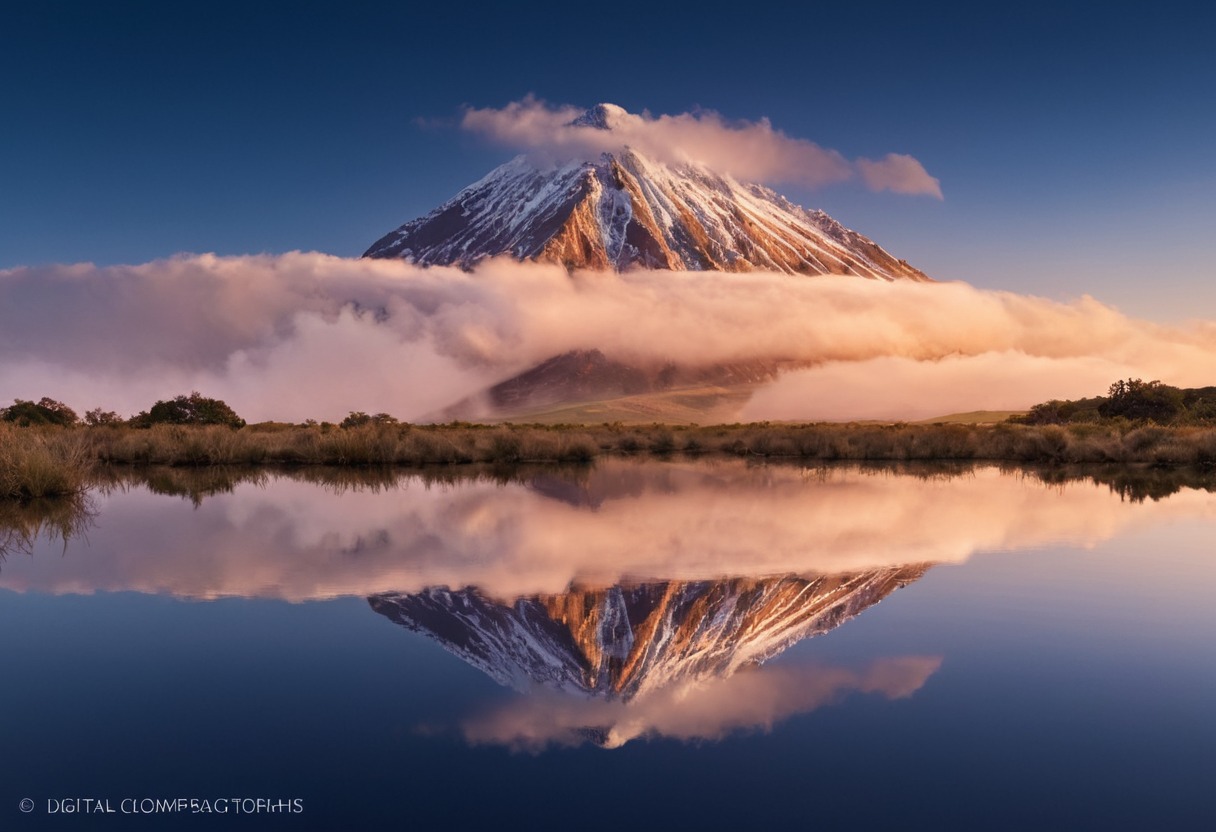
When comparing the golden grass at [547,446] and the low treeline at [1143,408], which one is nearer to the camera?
the golden grass at [547,446]

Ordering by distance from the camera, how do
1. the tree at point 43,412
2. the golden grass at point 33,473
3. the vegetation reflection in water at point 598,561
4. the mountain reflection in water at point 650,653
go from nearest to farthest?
the mountain reflection in water at point 650,653, the vegetation reflection in water at point 598,561, the golden grass at point 33,473, the tree at point 43,412

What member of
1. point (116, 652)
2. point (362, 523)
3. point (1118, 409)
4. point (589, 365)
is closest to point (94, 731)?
point (116, 652)

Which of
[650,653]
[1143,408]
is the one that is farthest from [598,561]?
[1143,408]

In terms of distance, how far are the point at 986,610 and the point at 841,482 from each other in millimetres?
13891

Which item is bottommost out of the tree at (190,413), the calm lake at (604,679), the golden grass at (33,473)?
the calm lake at (604,679)

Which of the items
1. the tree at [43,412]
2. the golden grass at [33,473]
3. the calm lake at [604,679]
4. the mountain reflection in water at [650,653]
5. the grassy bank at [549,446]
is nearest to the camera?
the calm lake at [604,679]

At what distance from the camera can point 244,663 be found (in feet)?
19.6

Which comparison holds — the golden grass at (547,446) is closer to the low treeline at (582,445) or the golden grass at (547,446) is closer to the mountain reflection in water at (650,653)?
the low treeline at (582,445)

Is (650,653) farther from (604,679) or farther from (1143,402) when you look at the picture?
(1143,402)

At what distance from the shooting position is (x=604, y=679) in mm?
5637

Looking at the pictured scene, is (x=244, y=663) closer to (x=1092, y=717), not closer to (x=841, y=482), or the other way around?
(x=1092, y=717)

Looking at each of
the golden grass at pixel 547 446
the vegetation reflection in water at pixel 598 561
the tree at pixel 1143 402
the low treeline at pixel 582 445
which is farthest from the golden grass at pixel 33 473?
the tree at pixel 1143 402

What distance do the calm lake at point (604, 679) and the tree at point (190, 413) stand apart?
3596 centimetres

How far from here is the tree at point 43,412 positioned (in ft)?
144
